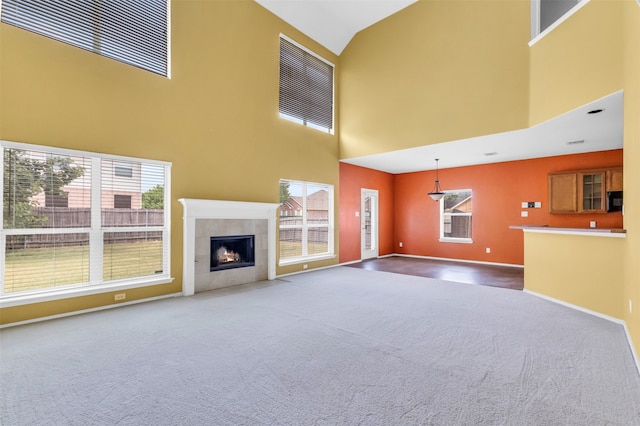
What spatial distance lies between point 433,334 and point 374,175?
615 cm

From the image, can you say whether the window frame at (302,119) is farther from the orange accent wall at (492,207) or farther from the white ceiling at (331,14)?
the orange accent wall at (492,207)

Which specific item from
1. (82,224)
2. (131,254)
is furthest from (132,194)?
(131,254)

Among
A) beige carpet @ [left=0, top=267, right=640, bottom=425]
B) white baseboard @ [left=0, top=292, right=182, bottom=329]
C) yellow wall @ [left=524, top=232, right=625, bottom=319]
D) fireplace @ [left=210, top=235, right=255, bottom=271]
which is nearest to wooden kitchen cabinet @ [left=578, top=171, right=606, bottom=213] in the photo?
yellow wall @ [left=524, top=232, right=625, bottom=319]

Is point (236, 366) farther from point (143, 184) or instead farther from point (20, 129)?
point (20, 129)

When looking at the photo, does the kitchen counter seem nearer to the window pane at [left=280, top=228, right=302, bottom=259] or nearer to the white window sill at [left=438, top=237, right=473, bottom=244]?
the white window sill at [left=438, top=237, right=473, bottom=244]

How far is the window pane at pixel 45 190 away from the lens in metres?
3.30

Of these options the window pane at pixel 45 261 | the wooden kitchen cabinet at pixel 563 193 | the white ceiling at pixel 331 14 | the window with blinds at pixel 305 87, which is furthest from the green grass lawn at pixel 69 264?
the wooden kitchen cabinet at pixel 563 193

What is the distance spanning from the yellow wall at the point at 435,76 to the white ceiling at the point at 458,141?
27 cm

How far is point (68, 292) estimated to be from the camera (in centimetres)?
359

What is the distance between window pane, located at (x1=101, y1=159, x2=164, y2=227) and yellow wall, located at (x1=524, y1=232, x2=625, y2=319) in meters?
5.73

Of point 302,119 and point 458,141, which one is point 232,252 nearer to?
point 302,119

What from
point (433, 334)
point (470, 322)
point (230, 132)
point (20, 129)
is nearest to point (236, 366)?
point (433, 334)

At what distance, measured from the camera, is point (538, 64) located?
14.7 feet

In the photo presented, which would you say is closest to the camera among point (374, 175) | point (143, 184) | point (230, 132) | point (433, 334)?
point (433, 334)
